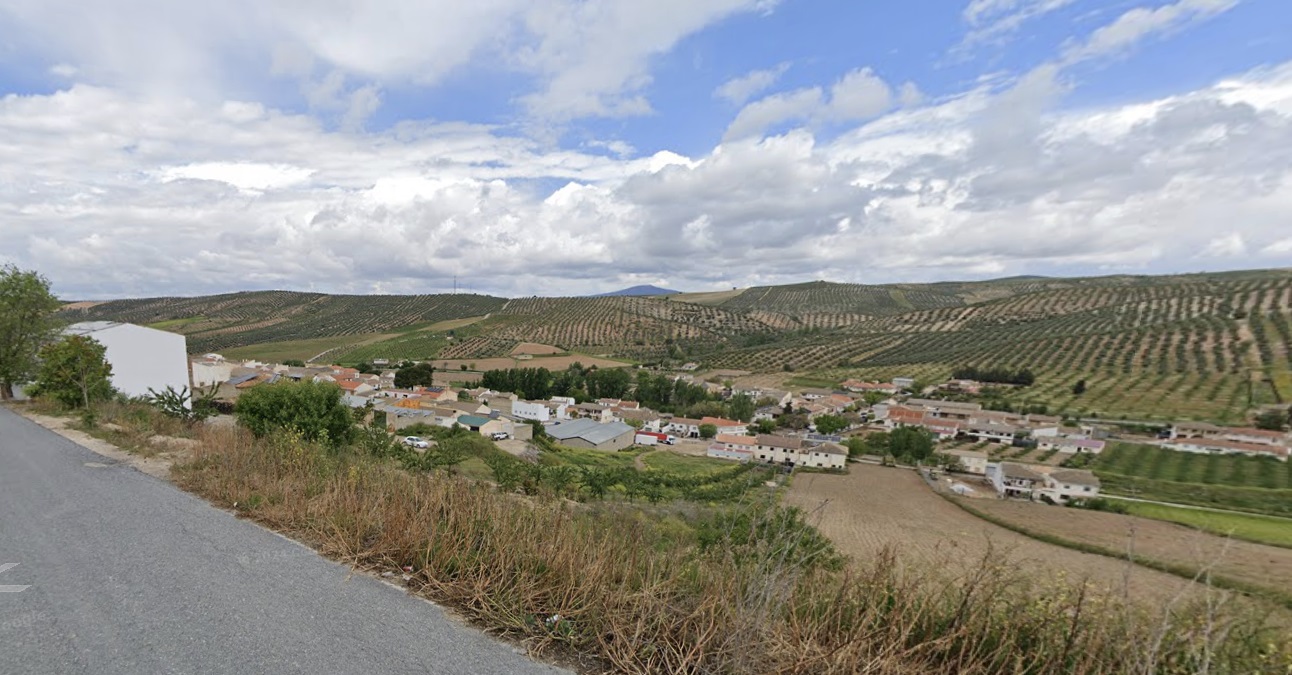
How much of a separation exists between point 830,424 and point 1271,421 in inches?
1299

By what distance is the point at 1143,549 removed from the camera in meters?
16.5

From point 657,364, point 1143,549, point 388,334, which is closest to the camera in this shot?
point 1143,549

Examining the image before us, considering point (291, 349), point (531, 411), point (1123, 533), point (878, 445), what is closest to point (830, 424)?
point (878, 445)

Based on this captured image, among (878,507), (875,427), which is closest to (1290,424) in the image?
(875,427)

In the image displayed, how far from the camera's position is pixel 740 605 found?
2854 mm

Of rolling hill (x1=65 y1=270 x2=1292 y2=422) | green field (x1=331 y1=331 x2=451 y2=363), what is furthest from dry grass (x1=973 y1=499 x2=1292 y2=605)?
green field (x1=331 y1=331 x2=451 y2=363)

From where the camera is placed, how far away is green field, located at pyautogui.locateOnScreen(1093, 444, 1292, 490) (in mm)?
32844

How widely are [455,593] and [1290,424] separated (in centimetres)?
6481

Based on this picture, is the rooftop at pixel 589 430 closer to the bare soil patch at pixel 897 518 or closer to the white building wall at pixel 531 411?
the white building wall at pixel 531 411

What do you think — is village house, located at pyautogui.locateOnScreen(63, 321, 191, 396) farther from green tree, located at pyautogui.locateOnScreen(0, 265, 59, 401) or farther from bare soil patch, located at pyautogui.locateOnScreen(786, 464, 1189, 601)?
bare soil patch, located at pyautogui.locateOnScreen(786, 464, 1189, 601)

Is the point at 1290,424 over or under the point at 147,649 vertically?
under

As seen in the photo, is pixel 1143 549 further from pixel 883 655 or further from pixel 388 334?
pixel 388 334

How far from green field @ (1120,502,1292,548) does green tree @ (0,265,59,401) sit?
45.7 meters

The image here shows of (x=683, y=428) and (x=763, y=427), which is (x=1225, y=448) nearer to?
(x=763, y=427)
